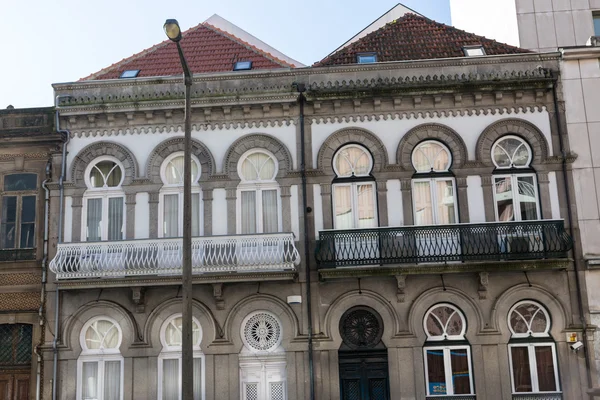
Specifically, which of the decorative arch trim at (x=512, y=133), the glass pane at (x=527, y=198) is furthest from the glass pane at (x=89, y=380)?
the glass pane at (x=527, y=198)

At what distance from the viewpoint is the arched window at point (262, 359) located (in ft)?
59.5

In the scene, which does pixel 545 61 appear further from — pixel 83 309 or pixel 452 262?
pixel 83 309

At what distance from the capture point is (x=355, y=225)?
1894 centimetres

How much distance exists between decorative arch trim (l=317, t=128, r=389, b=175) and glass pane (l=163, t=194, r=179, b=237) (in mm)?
4181

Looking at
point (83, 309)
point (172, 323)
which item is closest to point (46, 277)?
point (83, 309)

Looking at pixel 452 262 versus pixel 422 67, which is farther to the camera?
pixel 422 67

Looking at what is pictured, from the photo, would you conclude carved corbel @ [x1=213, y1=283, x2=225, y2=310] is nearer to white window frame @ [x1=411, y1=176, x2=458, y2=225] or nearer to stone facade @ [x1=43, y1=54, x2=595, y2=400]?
stone facade @ [x1=43, y1=54, x2=595, y2=400]

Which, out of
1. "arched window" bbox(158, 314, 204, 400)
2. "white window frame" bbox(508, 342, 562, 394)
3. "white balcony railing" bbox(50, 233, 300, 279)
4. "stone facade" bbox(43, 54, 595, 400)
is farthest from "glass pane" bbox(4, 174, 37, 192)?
"white window frame" bbox(508, 342, 562, 394)

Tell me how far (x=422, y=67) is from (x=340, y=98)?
99.7 inches

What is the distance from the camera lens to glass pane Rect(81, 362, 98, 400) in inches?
723

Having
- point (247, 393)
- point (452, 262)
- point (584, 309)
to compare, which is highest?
point (452, 262)

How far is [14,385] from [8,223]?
14.8 ft

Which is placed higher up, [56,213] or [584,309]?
[56,213]

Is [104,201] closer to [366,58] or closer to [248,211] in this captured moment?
[248,211]
